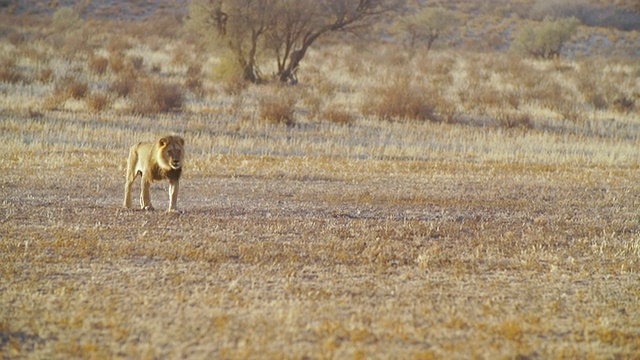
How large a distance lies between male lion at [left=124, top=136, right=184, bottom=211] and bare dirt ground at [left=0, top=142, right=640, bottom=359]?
12.9 inches

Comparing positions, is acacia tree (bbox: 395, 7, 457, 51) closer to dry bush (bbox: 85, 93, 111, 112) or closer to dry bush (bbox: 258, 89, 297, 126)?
dry bush (bbox: 258, 89, 297, 126)

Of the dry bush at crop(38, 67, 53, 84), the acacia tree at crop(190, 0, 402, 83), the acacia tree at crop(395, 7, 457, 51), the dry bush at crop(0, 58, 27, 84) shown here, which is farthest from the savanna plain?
the acacia tree at crop(395, 7, 457, 51)

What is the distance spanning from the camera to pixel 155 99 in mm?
21484

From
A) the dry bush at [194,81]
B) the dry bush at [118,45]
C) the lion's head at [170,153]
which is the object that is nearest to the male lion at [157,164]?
the lion's head at [170,153]

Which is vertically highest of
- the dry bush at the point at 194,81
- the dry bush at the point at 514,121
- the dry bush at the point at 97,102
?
the dry bush at the point at 514,121

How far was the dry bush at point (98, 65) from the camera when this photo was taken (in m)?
28.9

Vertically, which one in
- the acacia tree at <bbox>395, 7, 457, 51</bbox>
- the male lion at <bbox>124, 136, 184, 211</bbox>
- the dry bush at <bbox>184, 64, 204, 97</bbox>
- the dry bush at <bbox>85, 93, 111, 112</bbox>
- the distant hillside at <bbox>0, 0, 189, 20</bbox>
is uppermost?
the acacia tree at <bbox>395, 7, 457, 51</bbox>

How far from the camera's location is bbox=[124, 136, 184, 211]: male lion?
347 inches

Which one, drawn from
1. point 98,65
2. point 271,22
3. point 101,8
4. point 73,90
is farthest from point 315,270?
point 101,8

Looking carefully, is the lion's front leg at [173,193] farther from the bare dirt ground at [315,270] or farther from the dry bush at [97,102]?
the dry bush at [97,102]

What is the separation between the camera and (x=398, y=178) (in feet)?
43.9

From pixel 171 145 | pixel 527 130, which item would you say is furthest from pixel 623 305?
pixel 527 130

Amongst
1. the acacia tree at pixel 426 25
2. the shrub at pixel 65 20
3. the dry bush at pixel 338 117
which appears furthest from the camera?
the acacia tree at pixel 426 25

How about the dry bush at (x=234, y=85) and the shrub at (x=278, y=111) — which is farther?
the dry bush at (x=234, y=85)
